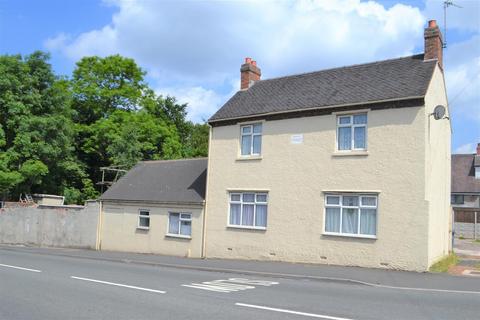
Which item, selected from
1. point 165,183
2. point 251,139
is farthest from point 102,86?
point 251,139

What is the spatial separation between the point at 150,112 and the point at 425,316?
135 feet

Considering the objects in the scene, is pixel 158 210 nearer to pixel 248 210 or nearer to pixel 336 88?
pixel 248 210

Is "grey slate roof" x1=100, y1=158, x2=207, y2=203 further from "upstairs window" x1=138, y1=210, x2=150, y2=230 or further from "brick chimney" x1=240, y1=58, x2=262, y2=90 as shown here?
"brick chimney" x1=240, y1=58, x2=262, y2=90

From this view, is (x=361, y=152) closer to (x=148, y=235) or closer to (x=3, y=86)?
(x=148, y=235)

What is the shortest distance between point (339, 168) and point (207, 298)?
9.45 metres

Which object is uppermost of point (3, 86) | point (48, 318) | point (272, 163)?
point (3, 86)

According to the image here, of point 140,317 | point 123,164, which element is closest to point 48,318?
point 140,317

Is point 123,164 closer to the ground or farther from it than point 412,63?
closer to the ground

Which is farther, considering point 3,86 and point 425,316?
point 3,86

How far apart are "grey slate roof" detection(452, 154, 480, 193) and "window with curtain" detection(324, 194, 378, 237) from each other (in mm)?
34389

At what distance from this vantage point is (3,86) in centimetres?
3625

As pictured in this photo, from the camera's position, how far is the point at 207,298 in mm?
10070

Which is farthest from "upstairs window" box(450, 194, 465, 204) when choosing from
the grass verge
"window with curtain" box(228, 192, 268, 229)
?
"window with curtain" box(228, 192, 268, 229)

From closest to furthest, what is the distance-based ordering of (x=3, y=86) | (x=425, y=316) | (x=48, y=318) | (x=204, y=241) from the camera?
(x=48, y=318), (x=425, y=316), (x=204, y=241), (x=3, y=86)
